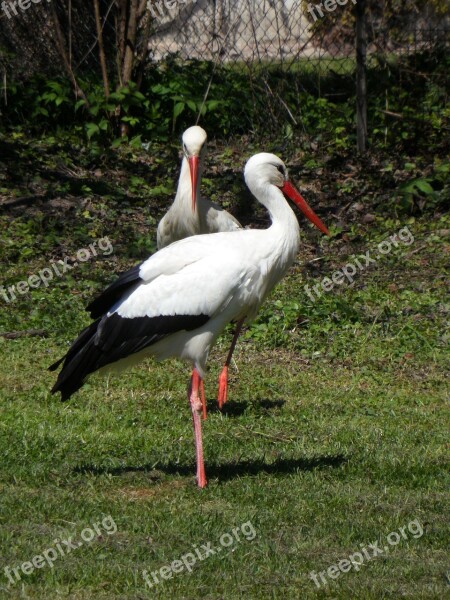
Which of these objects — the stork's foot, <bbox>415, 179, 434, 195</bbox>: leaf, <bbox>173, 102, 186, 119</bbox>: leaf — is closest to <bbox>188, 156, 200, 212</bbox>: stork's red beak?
the stork's foot

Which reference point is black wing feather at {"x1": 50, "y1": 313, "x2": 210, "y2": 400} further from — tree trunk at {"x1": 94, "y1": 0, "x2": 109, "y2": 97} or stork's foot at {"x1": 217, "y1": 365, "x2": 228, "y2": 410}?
tree trunk at {"x1": 94, "y1": 0, "x2": 109, "y2": 97}

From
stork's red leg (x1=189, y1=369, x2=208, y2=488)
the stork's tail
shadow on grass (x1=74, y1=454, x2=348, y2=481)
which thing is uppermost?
the stork's tail

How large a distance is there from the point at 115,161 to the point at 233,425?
520cm

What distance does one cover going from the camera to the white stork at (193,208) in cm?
725

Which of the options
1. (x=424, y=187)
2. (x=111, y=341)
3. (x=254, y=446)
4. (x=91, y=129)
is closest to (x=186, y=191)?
(x=254, y=446)

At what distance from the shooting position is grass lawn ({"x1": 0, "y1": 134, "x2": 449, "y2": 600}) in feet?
12.7

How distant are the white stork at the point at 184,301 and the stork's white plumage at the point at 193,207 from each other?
2032 millimetres

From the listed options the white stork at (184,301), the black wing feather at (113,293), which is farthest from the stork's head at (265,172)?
the black wing feather at (113,293)

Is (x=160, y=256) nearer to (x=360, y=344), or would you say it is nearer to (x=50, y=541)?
(x=50, y=541)

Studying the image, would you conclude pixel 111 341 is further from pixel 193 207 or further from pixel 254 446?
pixel 193 207

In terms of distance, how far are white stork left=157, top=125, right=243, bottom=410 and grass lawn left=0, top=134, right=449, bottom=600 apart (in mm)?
753

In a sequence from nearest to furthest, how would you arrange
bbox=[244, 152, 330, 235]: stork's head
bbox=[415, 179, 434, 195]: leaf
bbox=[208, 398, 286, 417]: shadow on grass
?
bbox=[244, 152, 330, 235]: stork's head → bbox=[208, 398, 286, 417]: shadow on grass → bbox=[415, 179, 434, 195]: leaf

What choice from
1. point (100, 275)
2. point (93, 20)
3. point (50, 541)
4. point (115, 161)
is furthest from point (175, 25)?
point (50, 541)

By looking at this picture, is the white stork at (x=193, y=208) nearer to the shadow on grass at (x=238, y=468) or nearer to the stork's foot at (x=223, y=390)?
the stork's foot at (x=223, y=390)
